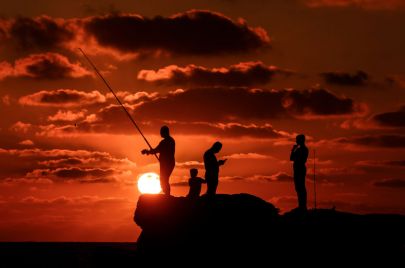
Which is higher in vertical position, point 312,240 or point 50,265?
point 312,240

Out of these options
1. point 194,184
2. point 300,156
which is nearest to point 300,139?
point 300,156

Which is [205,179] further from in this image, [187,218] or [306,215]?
[306,215]

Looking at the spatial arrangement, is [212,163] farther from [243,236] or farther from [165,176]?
[243,236]

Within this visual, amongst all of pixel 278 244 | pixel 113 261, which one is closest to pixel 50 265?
pixel 113 261

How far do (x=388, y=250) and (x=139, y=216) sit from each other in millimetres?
9493

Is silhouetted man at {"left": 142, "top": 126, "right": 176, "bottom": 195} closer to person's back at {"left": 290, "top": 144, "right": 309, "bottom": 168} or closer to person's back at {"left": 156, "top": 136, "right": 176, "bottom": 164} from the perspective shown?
person's back at {"left": 156, "top": 136, "right": 176, "bottom": 164}

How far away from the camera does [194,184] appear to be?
24.5 m

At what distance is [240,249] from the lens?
23.9 meters

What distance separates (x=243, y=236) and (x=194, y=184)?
8.15ft

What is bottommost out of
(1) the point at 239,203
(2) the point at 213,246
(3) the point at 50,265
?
(3) the point at 50,265

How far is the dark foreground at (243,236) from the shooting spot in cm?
2397

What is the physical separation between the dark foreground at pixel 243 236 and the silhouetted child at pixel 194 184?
267 mm

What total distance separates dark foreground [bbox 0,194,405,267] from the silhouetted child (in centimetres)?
27

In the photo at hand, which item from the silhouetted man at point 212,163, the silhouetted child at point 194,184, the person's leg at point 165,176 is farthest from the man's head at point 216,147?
the person's leg at point 165,176
